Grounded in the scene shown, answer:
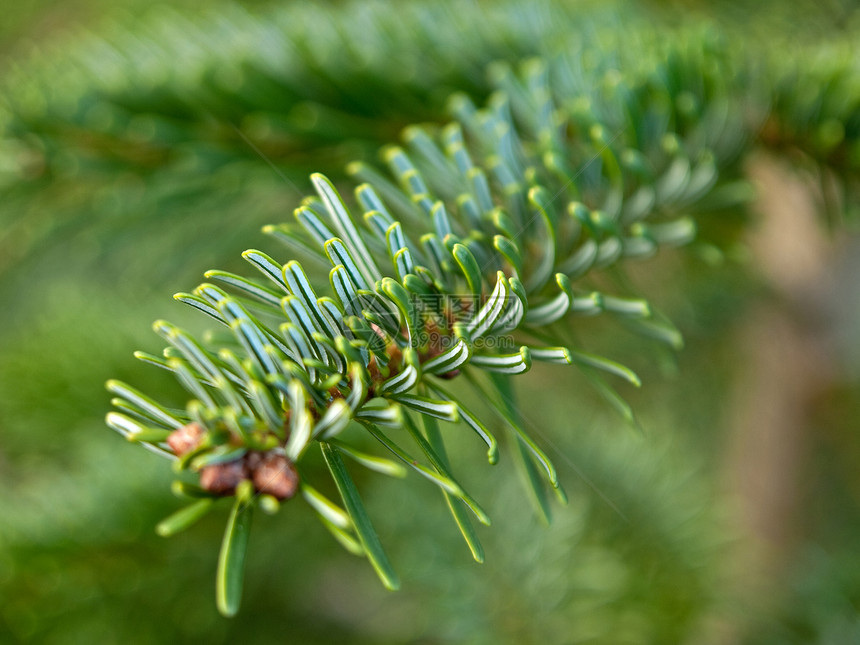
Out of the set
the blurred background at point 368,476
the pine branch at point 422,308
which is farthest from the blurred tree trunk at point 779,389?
the pine branch at point 422,308

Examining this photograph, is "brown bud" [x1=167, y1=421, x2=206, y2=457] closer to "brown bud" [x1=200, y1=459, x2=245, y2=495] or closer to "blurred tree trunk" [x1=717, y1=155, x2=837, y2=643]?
"brown bud" [x1=200, y1=459, x2=245, y2=495]

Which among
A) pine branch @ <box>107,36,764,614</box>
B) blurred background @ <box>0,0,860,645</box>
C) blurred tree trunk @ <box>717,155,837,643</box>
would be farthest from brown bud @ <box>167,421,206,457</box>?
blurred tree trunk @ <box>717,155,837,643</box>

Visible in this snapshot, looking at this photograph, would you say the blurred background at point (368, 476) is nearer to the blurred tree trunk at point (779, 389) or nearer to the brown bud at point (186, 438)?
the blurred tree trunk at point (779, 389)

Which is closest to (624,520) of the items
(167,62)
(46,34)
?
(167,62)

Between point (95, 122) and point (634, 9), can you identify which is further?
point (634, 9)

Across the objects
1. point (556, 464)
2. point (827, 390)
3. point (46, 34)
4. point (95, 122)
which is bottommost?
point (827, 390)

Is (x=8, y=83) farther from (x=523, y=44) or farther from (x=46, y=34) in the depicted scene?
(x=46, y=34)
